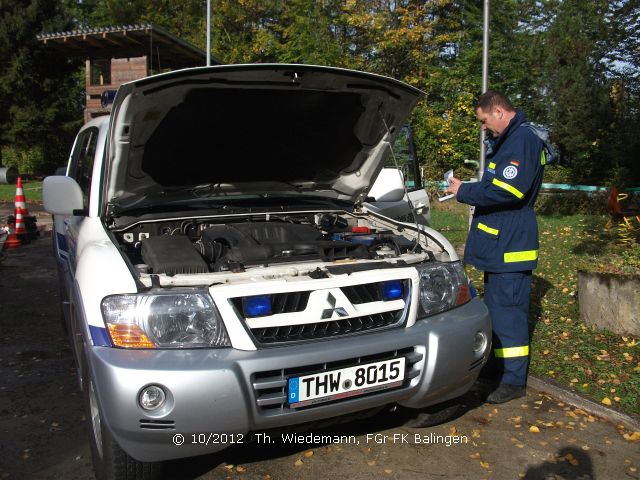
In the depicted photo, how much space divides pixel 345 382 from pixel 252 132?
196 cm

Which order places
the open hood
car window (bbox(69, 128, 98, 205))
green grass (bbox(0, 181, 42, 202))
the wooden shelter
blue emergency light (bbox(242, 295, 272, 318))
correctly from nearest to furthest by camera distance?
blue emergency light (bbox(242, 295, 272, 318)) < the open hood < car window (bbox(69, 128, 98, 205)) < the wooden shelter < green grass (bbox(0, 181, 42, 202))

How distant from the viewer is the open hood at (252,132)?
3207mm

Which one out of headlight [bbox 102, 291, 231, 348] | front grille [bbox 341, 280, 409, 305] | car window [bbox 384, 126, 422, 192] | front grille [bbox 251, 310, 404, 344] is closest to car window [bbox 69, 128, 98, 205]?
headlight [bbox 102, 291, 231, 348]

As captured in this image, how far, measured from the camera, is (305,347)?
249cm

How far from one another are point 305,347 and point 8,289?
18.9ft

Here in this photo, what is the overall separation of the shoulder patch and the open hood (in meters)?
A: 0.75

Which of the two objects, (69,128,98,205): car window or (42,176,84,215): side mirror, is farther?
(69,128,98,205): car window

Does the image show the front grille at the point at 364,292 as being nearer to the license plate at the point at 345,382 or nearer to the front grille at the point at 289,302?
the front grille at the point at 289,302

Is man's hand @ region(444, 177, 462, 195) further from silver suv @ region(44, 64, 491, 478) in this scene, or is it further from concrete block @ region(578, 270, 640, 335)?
concrete block @ region(578, 270, 640, 335)

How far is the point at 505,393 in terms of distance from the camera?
3.77 meters

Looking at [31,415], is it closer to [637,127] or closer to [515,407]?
Answer: [515,407]

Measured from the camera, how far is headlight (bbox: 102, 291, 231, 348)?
2414mm

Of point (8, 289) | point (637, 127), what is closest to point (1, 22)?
point (8, 289)

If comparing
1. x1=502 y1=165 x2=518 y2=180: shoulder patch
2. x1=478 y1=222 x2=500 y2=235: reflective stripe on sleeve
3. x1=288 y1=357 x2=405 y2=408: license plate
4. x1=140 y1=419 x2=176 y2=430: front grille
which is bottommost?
x1=140 y1=419 x2=176 y2=430: front grille
